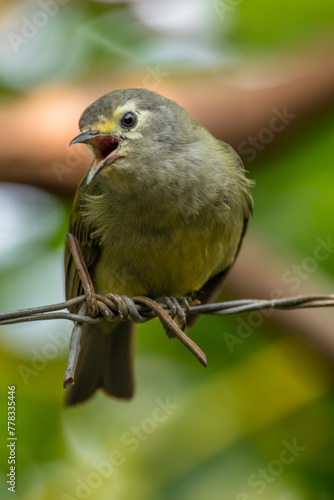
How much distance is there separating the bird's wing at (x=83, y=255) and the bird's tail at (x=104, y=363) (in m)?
0.40

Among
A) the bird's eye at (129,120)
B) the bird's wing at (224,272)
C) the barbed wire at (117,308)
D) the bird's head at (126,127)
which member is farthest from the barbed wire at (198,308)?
the bird's wing at (224,272)

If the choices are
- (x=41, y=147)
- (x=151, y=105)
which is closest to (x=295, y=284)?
(x=151, y=105)

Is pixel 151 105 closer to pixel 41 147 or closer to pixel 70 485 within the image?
pixel 41 147

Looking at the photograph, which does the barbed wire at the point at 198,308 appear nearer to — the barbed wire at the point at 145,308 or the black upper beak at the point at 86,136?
the barbed wire at the point at 145,308

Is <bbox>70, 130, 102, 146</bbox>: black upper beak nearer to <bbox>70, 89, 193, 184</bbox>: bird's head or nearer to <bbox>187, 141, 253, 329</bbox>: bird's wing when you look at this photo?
<bbox>70, 89, 193, 184</bbox>: bird's head

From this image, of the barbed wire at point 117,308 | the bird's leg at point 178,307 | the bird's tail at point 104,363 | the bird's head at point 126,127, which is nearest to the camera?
the barbed wire at point 117,308

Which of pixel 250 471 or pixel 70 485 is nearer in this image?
pixel 70 485

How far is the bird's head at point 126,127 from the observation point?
291 cm

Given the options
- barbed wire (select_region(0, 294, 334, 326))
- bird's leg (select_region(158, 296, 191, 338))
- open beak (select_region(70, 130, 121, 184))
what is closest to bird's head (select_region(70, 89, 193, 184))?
open beak (select_region(70, 130, 121, 184))

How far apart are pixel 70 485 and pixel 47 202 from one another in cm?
153

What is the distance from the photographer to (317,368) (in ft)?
12.8

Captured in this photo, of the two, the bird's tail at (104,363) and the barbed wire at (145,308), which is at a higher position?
the barbed wire at (145,308)

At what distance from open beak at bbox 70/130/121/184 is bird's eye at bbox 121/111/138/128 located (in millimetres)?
92

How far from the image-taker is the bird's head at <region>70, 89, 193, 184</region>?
9.53 feet
